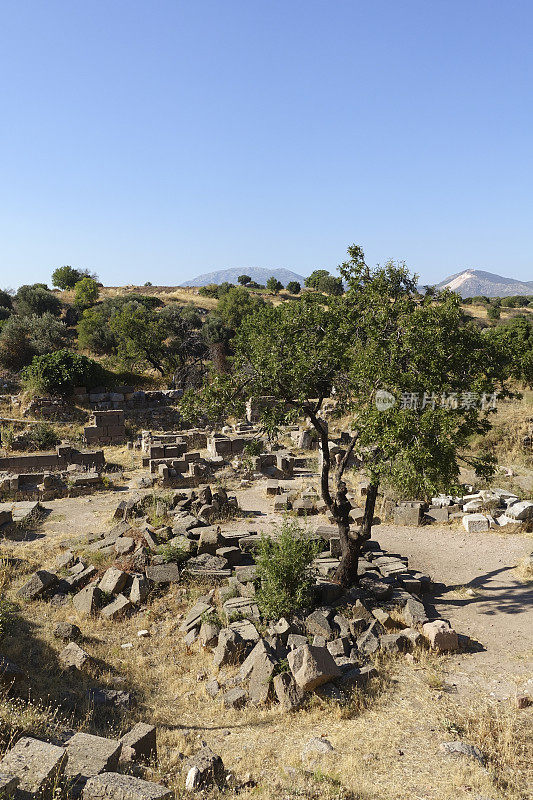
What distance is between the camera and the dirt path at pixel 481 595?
9453 mm

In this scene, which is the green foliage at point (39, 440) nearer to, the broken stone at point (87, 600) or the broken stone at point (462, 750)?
the broken stone at point (87, 600)

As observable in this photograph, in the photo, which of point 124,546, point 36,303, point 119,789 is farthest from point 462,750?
point 36,303

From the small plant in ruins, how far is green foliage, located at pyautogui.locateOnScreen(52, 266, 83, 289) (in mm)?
73545

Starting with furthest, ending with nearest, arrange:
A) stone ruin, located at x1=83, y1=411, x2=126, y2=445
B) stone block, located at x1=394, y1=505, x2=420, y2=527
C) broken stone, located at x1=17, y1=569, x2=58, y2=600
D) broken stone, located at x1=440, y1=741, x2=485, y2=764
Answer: stone ruin, located at x1=83, y1=411, x2=126, y2=445 < stone block, located at x1=394, y1=505, x2=420, y2=527 < broken stone, located at x1=17, y1=569, x2=58, y2=600 < broken stone, located at x1=440, y1=741, x2=485, y2=764

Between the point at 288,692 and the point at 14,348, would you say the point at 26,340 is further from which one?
the point at 288,692

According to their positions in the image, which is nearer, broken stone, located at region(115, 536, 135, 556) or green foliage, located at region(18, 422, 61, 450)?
broken stone, located at region(115, 536, 135, 556)

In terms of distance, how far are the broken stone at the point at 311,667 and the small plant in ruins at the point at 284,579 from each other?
6.30 feet

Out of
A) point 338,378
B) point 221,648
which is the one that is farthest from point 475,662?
point 338,378

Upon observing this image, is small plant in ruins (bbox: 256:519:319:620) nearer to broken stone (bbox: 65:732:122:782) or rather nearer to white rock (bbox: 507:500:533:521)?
broken stone (bbox: 65:732:122:782)

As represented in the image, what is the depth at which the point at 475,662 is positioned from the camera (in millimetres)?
9758

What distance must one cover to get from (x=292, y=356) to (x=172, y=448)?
14943 millimetres

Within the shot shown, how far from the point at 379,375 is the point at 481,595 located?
20.6ft

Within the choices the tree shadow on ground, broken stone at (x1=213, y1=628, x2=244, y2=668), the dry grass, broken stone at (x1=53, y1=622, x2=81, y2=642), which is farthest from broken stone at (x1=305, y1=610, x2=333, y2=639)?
the dry grass

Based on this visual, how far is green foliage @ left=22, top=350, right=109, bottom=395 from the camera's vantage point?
3125 cm
